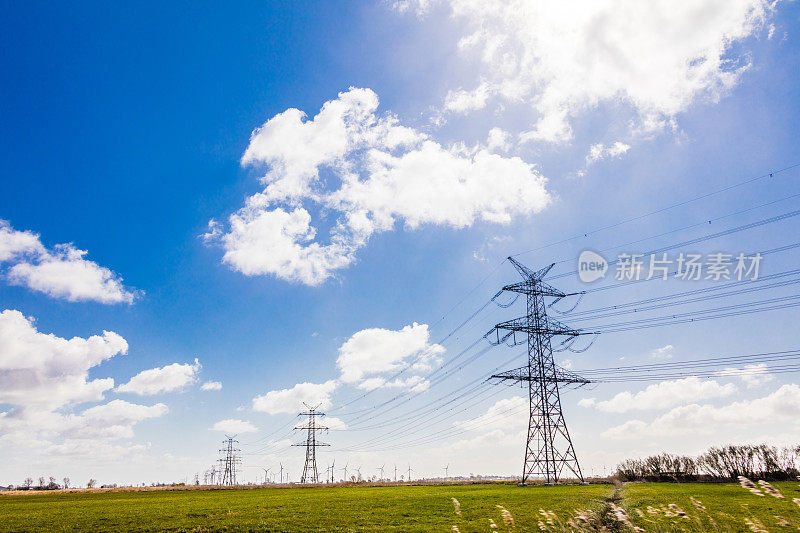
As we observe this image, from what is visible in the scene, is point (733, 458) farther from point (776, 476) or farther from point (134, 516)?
point (134, 516)

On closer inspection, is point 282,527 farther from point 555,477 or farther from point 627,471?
point 627,471

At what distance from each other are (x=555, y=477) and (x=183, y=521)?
1617 inches

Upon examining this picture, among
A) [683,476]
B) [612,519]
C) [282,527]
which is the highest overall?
[612,519]

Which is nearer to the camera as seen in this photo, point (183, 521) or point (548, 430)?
point (183, 521)

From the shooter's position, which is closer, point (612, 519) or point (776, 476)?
point (612, 519)

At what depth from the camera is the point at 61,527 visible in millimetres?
29453

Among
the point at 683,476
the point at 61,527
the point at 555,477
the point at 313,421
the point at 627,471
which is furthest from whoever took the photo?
the point at 313,421

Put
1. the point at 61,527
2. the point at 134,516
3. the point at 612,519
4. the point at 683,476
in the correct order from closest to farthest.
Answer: the point at 612,519 → the point at 61,527 → the point at 134,516 → the point at 683,476

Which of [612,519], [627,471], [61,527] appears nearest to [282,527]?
[61,527]

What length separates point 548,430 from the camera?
5500cm

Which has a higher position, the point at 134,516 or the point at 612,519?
the point at 612,519

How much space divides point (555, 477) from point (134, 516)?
4322 centimetres

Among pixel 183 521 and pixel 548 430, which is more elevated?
pixel 548 430

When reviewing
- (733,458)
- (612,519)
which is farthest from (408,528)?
(733,458)
